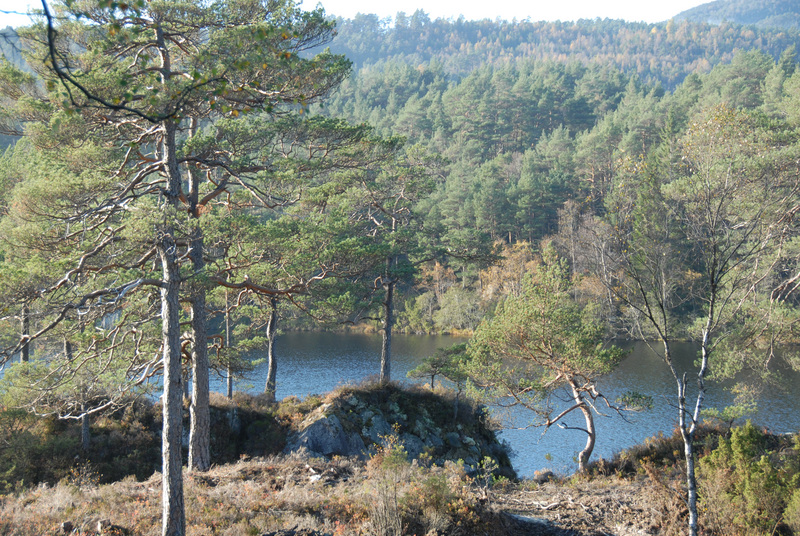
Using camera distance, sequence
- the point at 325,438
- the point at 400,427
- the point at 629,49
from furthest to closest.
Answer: the point at 629,49, the point at 400,427, the point at 325,438

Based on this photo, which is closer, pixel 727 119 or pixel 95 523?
pixel 95 523

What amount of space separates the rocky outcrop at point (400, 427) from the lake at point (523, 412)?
1.24 meters

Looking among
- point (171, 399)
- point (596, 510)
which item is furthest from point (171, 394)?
point (596, 510)

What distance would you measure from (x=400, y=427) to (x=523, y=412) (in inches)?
298

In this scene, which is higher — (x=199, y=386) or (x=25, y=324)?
(x=25, y=324)

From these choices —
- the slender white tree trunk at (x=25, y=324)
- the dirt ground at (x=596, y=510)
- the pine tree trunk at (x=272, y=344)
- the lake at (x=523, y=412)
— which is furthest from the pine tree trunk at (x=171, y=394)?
the pine tree trunk at (x=272, y=344)

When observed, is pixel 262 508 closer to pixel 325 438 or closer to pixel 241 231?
pixel 241 231

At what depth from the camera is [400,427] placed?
16.3 metres

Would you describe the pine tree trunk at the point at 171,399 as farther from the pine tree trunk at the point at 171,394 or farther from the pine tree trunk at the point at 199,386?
the pine tree trunk at the point at 199,386

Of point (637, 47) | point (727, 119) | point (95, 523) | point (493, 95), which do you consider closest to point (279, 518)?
point (95, 523)

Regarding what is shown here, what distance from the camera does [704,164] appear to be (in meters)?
6.29

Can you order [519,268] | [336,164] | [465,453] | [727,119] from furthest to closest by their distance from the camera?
[519,268], [465,453], [336,164], [727,119]

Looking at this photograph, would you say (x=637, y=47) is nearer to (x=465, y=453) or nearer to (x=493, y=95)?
(x=493, y=95)

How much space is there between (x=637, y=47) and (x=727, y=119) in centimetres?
19342
